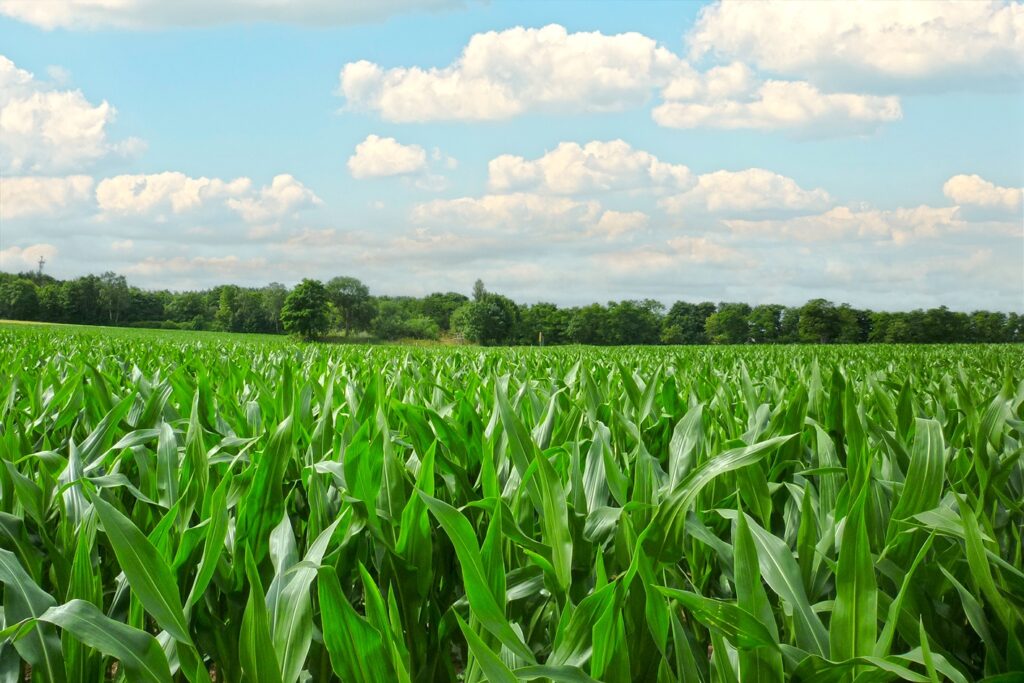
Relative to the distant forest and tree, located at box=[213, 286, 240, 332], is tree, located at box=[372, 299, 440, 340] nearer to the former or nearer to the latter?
the distant forest

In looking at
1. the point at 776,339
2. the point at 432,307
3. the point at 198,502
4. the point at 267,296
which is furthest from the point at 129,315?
the point at 198,502

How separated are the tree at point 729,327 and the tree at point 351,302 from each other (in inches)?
2201

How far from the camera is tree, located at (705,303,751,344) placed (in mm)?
110125

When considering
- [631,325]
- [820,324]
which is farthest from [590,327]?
[820,324]

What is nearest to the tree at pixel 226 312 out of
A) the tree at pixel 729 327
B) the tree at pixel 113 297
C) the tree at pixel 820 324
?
the tree at pixel 113 297

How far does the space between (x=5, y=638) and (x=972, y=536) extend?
145 cm

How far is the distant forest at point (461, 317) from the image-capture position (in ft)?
291

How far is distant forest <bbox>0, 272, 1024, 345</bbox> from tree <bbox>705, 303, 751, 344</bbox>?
0.54ft

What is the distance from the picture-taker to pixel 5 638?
0.99 meters

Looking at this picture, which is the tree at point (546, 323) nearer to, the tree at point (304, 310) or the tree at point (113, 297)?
the tree at point (304, 310)

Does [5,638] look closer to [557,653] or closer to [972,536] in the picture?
[557,653]

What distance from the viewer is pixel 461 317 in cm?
9281

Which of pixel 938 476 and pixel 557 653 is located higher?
pixel 938 476

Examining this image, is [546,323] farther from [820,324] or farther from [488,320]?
[820,324]
